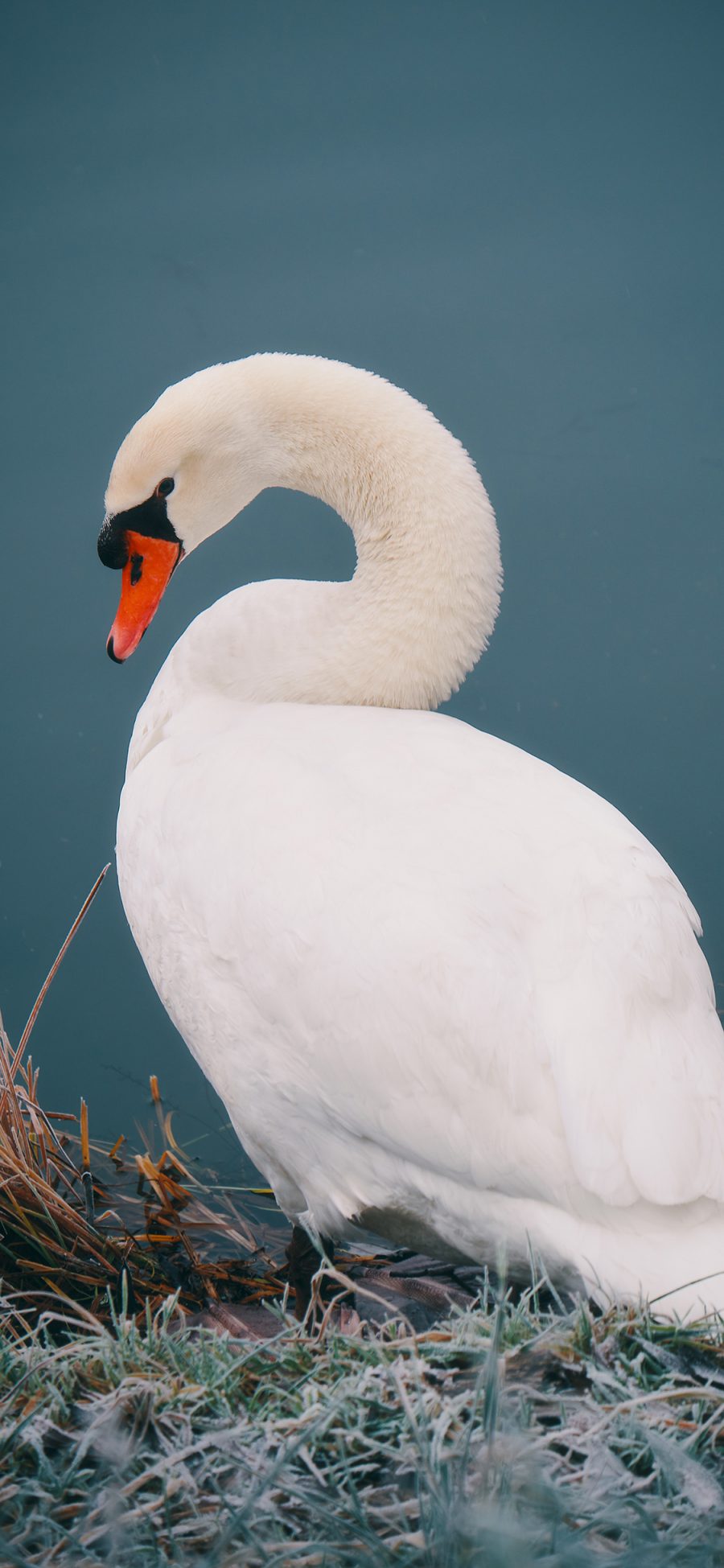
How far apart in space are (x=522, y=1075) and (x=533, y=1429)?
315mm

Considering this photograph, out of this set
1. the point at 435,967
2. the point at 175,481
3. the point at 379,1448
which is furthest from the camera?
the point at 175,481

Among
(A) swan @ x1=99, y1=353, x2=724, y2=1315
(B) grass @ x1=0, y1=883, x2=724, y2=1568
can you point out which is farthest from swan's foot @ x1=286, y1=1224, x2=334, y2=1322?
(B) grass @ x1=0, y1=883, x2=724, y2=1568

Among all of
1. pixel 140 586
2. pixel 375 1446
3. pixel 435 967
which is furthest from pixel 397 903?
pixel 140 586

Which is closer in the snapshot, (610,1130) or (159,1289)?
(610,1130)

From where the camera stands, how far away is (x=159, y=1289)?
5.69ft

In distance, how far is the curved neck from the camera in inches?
69.3

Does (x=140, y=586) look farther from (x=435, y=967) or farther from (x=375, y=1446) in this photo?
(x=375, y=1446)

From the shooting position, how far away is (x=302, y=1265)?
1703 mm

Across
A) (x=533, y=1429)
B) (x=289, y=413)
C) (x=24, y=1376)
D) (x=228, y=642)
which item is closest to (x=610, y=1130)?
(x=533, y=1429)

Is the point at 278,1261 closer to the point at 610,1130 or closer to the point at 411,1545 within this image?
the point at 610,1130

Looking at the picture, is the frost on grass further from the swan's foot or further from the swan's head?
the swan's head

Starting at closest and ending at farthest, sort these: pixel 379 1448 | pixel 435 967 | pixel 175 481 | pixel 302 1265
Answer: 1. pixel 379 1448
2. pixel 435 967
3. pixel 302 1265
4. pixel 175 481

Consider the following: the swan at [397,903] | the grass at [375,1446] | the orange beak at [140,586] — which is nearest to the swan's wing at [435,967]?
the swan at [397,903]

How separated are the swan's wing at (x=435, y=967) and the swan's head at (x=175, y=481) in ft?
1.35
